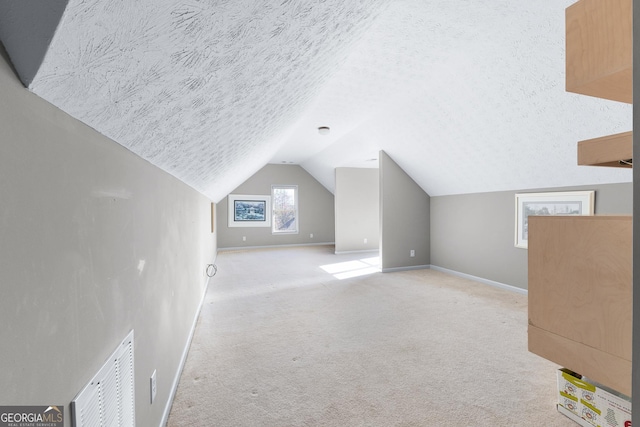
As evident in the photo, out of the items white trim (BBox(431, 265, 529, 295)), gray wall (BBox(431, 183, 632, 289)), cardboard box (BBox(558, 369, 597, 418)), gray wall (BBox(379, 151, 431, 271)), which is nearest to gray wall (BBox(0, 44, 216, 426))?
cardboard box (BBox(558, 369, 597, 418))

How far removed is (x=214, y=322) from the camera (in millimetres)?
3230

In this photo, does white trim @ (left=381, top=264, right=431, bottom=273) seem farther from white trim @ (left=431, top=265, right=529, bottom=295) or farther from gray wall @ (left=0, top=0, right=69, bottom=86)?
gray wall @ (left=0, top=0, right=69, bottom=86)

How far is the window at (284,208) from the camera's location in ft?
31.4

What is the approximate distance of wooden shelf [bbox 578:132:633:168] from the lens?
0.61m

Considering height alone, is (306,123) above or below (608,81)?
above

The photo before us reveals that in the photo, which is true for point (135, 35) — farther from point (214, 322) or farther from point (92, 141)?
point (214, 322)


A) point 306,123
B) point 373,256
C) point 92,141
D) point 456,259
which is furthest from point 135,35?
point 373,256

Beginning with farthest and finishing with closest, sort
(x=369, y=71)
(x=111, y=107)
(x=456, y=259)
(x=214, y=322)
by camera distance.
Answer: (x=456, y=259) → (x=214, y=322) → (x=369, y=71) → (x=111, y=107)

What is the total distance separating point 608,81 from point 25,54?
1065 mm

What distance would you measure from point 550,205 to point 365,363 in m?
3.19

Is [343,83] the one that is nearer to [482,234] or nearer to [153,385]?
[153,385]

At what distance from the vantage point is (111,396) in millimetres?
921

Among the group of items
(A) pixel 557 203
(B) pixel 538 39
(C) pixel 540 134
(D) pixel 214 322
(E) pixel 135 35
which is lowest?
(D) pixel 214 322


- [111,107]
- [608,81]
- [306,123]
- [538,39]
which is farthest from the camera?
[306,123]
